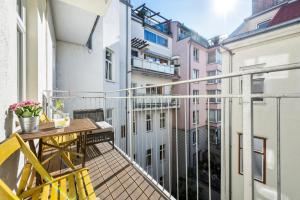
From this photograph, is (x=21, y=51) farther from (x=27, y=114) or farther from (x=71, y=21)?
(x=71, y=21)

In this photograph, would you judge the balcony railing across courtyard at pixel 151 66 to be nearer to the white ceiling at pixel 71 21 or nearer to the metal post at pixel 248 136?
the white ceiling at pixel 71 21

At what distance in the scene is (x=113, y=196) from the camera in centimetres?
171

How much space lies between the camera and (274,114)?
4.41 meters

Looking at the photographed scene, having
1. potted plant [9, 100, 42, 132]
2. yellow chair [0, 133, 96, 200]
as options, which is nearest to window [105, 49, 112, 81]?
potted plant [9, 100, 42, 132]

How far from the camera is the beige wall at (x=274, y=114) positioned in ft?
13.1

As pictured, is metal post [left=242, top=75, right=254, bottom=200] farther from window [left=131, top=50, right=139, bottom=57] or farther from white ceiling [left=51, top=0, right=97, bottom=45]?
window [left=131, top=50, right=139, bottom=57]

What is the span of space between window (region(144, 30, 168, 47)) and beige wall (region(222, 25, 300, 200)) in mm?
8193

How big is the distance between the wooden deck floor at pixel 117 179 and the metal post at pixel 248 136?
3.39 feet

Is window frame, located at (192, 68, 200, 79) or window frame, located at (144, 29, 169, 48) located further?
window frame, located at (192, 68, 200, 79)

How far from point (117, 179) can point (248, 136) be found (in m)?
1.69

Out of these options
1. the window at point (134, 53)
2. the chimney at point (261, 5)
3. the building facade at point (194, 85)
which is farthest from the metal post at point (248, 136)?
the building facade at point (194, 85)

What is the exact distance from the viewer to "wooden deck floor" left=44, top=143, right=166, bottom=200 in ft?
5.72

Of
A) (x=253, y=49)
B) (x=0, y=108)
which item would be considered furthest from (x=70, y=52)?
(x=253, y=49)

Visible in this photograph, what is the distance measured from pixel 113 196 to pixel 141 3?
43.3ft
